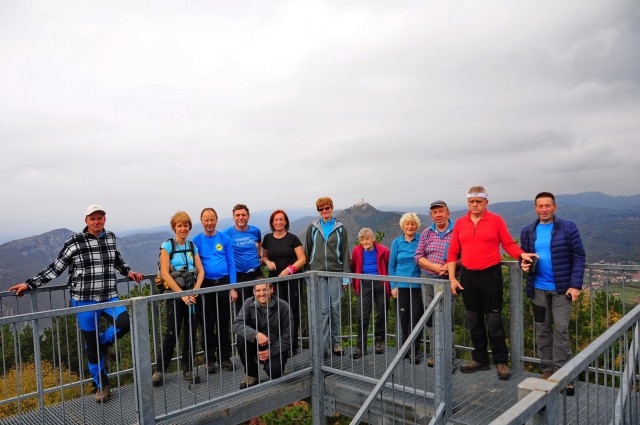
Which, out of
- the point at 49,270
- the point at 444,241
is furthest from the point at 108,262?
the point at 444,241

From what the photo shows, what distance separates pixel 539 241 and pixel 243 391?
3.58m

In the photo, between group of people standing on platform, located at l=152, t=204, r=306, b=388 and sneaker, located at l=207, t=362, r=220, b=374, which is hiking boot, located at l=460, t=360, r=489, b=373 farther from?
sneaker, located at l=207, t=362, r=220, b=374

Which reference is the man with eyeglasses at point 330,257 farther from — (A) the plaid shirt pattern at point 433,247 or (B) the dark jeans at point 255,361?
(A) the plaid shirt pattern at point 433,247

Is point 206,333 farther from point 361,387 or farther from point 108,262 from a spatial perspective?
point 361,387

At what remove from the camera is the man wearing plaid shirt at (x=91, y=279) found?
4.56m

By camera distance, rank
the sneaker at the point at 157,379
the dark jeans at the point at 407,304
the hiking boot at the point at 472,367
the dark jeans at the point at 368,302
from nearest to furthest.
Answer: the sneaker at the point at 157,379 < the hiking boot at the point at 472,367 < the dark jeans at the point at 407,304 < the dark jeans at the point at 368,302

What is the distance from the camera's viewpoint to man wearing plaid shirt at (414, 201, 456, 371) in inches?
208

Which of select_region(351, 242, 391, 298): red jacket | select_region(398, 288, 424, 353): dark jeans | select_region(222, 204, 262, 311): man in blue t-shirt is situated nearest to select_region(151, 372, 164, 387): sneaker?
select_region(222, 204, 262, 311): man in blue t-shirt

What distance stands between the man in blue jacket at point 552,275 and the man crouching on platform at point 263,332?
278 centimetres

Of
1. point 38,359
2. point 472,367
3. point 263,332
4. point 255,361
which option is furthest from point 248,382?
point 472,367

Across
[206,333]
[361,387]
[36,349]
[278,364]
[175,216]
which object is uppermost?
[175,216]

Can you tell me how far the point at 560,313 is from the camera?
15.1 ft

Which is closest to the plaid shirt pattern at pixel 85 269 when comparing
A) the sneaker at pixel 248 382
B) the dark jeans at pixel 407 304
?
the sneaker at pixel 248 382

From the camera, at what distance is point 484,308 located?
16.3ft
